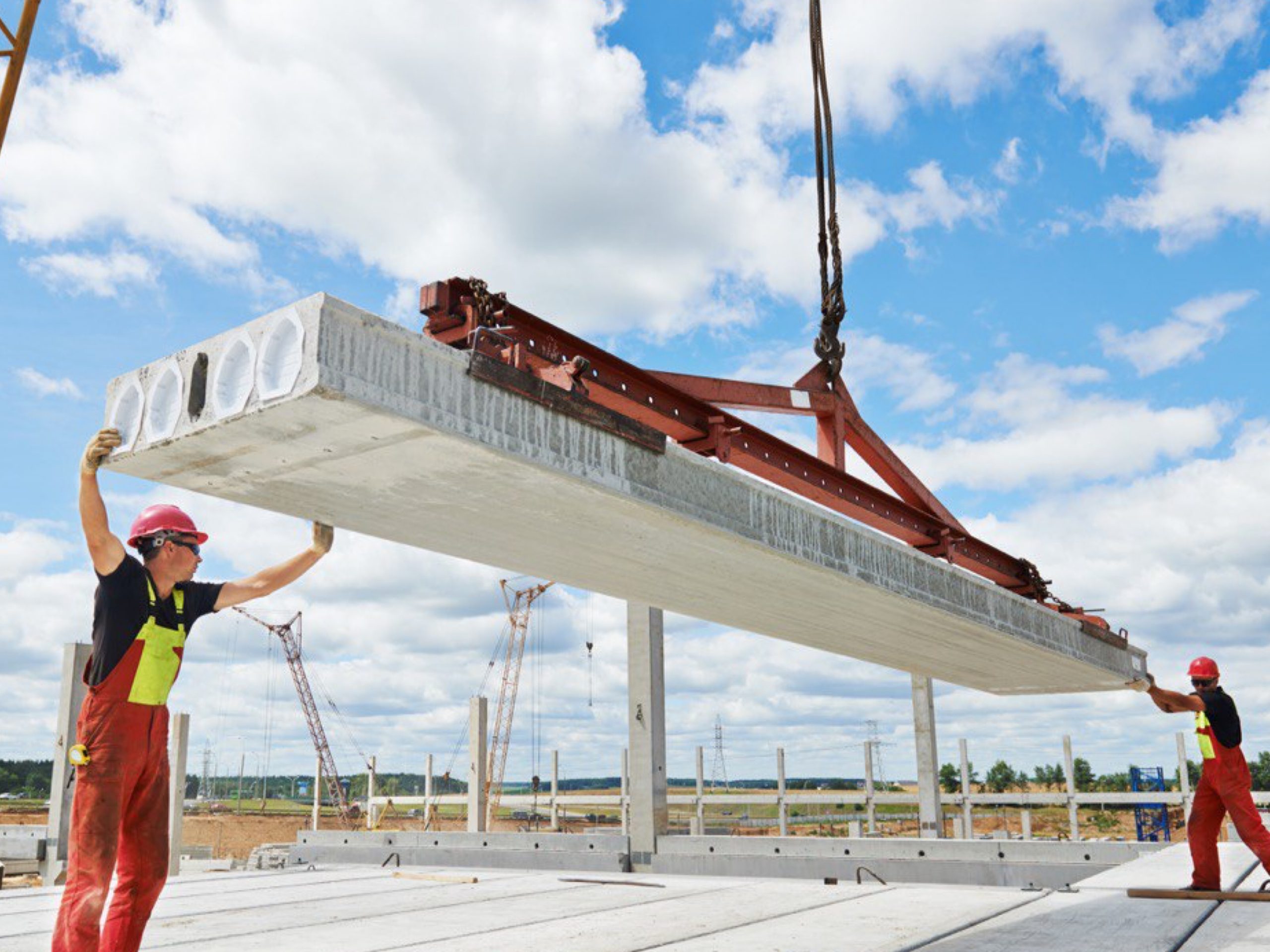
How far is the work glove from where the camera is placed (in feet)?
14.9

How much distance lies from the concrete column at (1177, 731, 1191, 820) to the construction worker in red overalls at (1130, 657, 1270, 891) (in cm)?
1162

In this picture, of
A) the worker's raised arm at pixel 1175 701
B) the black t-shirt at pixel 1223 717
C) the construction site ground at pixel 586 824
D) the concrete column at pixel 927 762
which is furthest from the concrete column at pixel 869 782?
the black t-shirt at pixel 1223 717

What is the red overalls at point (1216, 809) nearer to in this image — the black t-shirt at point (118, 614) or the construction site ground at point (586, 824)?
the black t-shirt at point (118, 614)

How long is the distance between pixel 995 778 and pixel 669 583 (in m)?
57.5

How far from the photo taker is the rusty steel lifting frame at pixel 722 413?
17.2 ft

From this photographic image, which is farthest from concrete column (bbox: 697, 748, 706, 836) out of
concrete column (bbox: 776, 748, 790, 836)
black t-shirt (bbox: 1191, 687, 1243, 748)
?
black t-shirt (bbox: 1191, 687, 1243, 748)

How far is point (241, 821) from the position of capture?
258 feet

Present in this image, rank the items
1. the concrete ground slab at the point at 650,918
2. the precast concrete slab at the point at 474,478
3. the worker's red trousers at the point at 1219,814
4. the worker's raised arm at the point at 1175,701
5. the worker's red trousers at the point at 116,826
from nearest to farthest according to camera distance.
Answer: the worker's red trousers at the point at 116,826 < the precast concrete slab at the point at 474,478 < the concrete ground slab at the point at 650,918 < the worker's red trousers at the point at 1219,814 < the worker's raised arm at the point at 1175,701

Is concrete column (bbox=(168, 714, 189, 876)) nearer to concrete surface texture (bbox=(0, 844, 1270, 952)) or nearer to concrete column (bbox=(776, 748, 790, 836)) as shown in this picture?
concrete surface texture (bbox=(0, 844, 1270, 952))

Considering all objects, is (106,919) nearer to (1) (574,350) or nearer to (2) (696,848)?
(1) (574,350)

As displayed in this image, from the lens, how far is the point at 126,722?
4.18 m

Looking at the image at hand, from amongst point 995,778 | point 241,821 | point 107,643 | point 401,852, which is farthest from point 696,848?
point 241,821

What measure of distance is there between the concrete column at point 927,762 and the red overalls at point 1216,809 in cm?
770

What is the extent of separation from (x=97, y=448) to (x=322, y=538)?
111 centimetres
